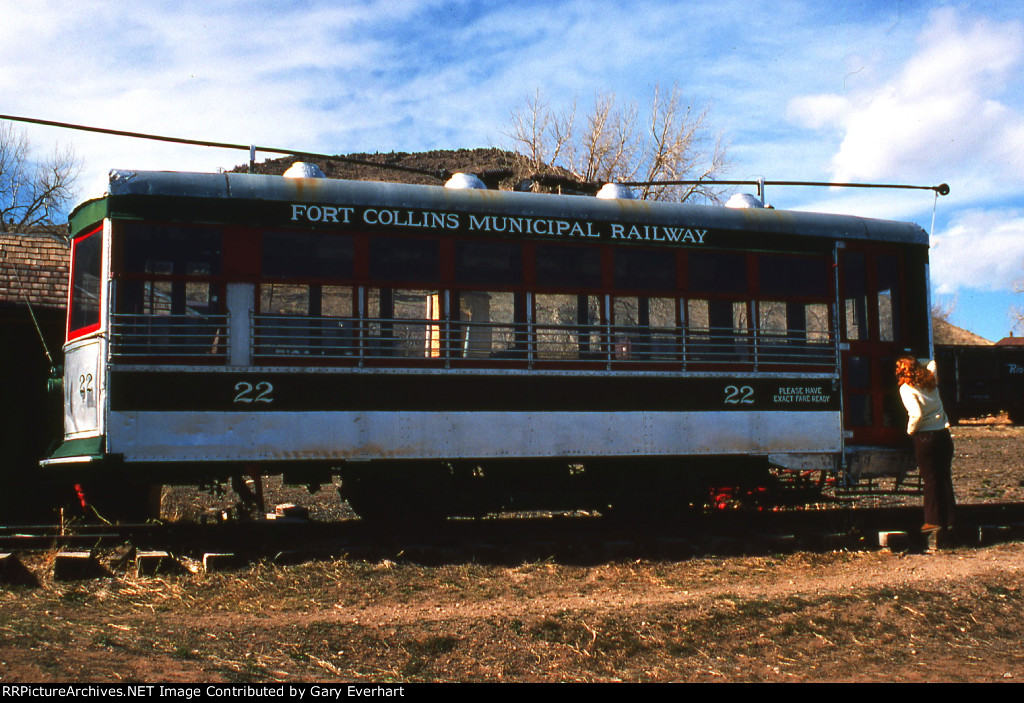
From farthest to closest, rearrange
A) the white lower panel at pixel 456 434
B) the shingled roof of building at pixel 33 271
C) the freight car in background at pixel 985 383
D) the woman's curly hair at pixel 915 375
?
the freight car in background at pixel 985 383, the shingled roof of building at pixel 33 271, the woman's curly hair at pixel 915 375, the white lower panel at pixel 456 434

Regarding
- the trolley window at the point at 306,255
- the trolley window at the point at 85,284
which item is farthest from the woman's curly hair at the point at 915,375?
the trolley window at the point at 85,284

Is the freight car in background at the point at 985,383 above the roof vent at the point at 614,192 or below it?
below

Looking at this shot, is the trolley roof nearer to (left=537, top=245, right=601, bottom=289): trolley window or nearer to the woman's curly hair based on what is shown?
(left=537, top=245, right=601, bottom=289): trolley window

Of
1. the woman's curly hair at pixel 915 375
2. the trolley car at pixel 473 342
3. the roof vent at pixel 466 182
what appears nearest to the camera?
the trolley car at pixel 473 342

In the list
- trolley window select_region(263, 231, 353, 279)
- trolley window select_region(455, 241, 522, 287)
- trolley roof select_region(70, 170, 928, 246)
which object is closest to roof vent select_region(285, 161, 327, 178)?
trolley roof select_region(70, 170, 928, 246)

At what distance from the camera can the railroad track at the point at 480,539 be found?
809 centimetres

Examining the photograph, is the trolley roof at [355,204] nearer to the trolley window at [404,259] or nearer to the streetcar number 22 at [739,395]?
the trolley window at [404,259]

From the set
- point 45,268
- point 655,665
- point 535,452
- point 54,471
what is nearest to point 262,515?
point 54,471

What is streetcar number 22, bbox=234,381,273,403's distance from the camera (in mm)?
8094

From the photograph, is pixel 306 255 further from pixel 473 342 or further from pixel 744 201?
pixel 744 201

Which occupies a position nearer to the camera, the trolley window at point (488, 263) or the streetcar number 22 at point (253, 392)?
the streetcar number 22 at point (253, 392)

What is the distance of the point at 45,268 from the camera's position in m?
12.9

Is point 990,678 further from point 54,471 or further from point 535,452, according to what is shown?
point 54,471

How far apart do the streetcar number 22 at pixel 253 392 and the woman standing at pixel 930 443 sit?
6331 millimetres
